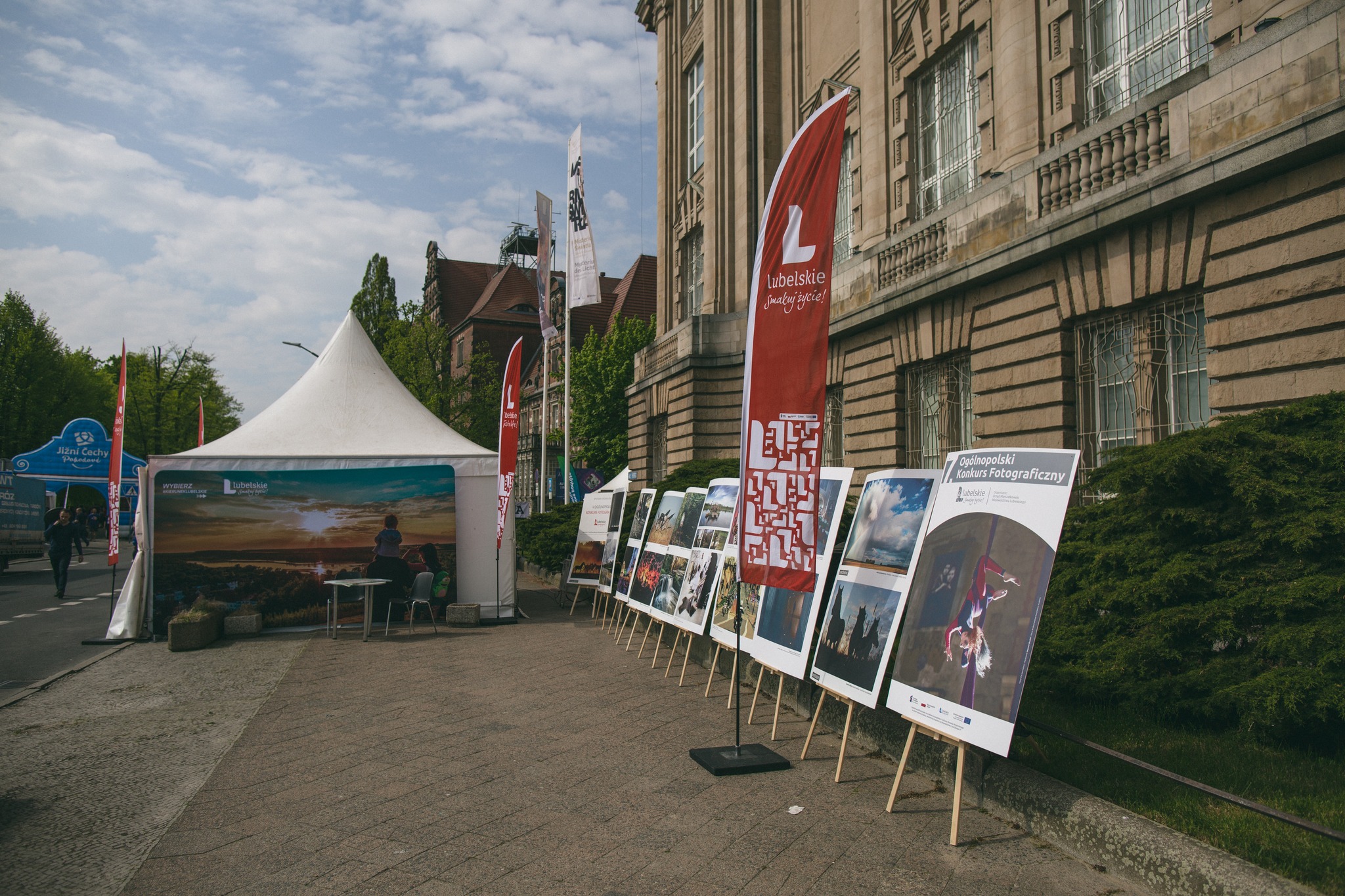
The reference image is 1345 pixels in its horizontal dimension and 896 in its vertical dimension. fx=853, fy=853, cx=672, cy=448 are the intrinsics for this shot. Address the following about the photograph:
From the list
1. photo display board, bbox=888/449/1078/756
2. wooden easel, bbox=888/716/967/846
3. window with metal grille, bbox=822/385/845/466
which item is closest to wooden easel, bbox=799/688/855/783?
wooden easel, bbox=888/716/967/846

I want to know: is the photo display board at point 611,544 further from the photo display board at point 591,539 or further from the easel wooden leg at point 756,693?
the easel wooden leg at point 756,693

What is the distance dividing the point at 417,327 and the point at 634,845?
48.3 metres

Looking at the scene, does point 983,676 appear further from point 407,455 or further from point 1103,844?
point 407,455

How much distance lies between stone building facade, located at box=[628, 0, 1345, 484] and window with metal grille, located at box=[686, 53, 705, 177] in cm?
573

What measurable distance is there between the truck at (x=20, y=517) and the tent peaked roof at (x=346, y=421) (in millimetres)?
16501

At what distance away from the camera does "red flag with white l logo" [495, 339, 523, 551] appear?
46.0 ft

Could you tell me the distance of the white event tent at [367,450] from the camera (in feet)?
44.0

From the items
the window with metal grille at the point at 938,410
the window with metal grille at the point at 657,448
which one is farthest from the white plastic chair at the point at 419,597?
the window with metal grille at the point at 657,448

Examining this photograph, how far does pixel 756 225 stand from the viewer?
23156 millimetres

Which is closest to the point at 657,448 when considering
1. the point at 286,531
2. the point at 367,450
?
the point at 367,450

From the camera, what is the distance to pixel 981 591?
462 cm

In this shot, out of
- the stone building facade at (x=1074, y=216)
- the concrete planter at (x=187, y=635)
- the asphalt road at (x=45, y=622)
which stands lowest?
the asphalt road at (x=45, y=622)

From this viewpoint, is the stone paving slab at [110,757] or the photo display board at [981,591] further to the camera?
the stone paving slab at [110,757]

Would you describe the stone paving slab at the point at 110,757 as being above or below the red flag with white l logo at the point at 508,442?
below
